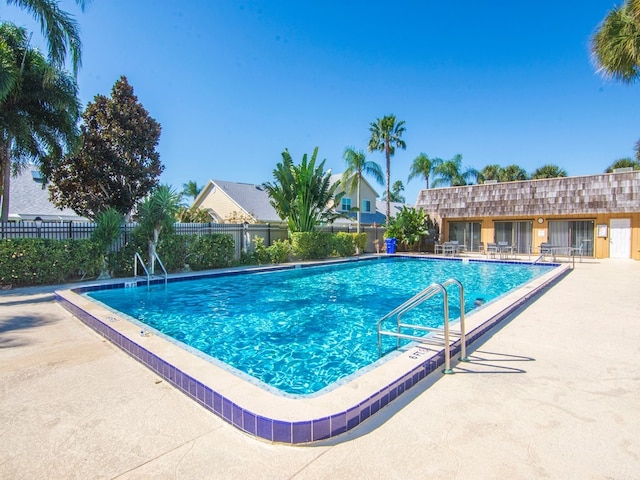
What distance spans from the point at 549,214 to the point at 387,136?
36.1 feet

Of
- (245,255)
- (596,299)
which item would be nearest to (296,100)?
(245,255)

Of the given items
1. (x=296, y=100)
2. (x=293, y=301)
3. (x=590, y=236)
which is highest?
(x=296, y=100)

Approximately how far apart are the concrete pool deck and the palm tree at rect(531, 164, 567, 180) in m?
40.8

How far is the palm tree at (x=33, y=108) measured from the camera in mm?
11688

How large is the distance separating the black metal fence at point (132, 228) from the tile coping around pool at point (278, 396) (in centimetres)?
802

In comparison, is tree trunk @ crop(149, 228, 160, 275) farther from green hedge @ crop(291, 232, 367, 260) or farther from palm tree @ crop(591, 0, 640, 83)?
palm tree @ crop(591, 0, 640, 83)

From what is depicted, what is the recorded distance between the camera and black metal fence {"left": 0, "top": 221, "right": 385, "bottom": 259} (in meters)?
10.6

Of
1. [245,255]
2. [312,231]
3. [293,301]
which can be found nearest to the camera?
[293,301]

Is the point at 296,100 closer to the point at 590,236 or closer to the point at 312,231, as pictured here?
the point at 312,231

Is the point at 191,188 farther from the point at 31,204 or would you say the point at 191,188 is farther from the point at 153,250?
the point at 153,250

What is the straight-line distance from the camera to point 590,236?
19688 millimetres

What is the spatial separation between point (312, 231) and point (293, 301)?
352 inches

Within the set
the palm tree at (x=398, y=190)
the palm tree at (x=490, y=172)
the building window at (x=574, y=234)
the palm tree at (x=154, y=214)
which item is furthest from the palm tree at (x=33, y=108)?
the palm tree at (x=398, y=190)

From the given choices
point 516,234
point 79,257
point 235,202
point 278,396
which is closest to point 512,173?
point 516,234
